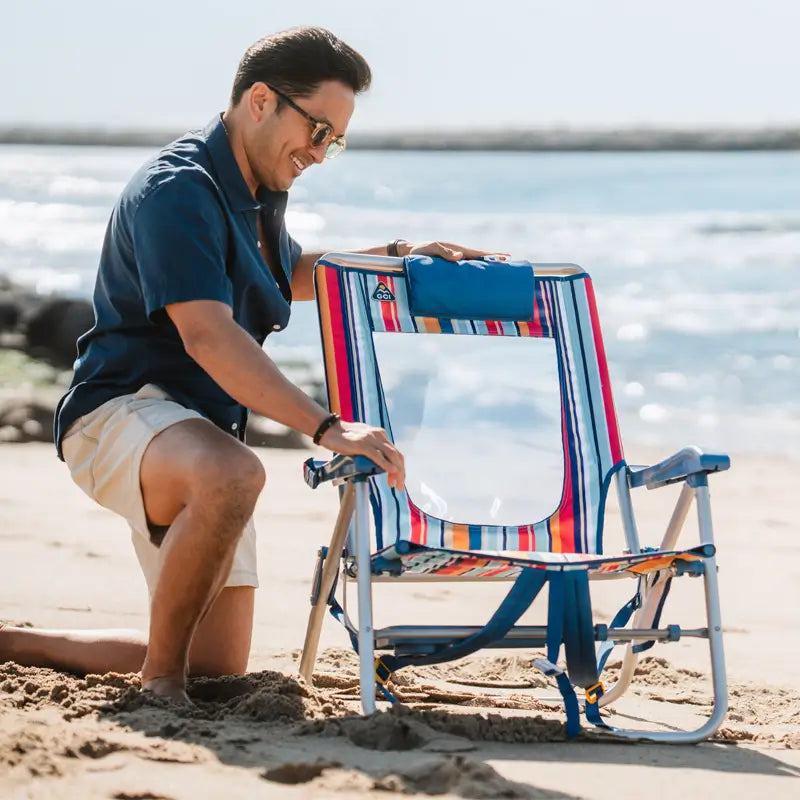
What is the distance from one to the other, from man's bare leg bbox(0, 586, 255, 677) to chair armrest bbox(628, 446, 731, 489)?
1054 millimetres

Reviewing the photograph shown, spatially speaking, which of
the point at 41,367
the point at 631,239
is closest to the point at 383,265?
the point at 41,367

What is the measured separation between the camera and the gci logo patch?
3768mm

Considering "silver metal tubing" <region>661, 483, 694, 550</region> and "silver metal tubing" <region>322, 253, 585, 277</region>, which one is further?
"silver metal tubing" <region>322, 253, 585, 277</region>

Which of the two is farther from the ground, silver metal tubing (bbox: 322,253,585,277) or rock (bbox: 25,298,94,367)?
rock (bbox: 25,298,94,367)

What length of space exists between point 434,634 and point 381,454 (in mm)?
457

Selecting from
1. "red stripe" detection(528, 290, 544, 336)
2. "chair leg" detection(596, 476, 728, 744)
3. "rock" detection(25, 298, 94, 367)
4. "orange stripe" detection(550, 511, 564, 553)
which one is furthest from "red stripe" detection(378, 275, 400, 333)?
"rock" detection(25, 298, 94, 367)

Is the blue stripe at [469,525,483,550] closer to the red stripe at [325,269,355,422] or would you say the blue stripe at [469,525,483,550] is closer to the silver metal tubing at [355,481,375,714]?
the red stripe at [325,269,355,422]

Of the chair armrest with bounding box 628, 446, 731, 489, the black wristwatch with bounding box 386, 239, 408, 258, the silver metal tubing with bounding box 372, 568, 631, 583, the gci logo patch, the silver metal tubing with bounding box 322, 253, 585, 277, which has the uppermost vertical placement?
the black wristwatch with bounding box 386, 239, 408, 258

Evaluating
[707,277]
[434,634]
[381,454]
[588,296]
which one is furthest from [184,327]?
[707,277]

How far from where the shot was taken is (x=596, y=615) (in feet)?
14.6

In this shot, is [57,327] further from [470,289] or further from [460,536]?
[460,536]

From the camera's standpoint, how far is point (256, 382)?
286cm

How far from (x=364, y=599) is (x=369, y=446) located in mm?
329

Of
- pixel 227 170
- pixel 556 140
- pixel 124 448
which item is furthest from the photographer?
pixel 556 140
